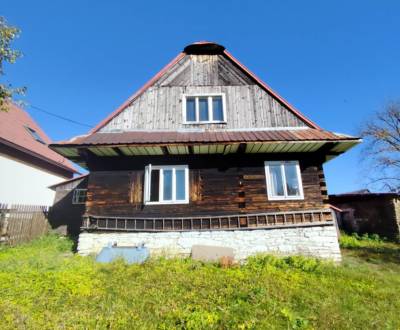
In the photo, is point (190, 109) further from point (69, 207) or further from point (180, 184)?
point (69, 207)

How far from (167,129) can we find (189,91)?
229 centimetres

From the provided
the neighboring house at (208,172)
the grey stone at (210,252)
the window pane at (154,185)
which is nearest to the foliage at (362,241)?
the neighboring house at (208,172)

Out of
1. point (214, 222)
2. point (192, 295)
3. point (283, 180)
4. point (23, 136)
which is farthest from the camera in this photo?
point (23, 136)

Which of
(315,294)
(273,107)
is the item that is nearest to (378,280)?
(315,294)

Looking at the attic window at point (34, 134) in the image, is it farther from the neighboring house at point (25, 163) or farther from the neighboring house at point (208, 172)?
the neighboring house at point (208, 172)

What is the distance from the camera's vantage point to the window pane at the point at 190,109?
11420 mm

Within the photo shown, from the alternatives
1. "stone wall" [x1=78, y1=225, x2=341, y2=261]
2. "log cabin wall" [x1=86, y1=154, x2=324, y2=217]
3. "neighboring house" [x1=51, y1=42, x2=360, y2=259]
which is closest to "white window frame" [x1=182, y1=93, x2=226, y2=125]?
"neighboring house" [x1=51, y1=42, x2=360, y2=259]

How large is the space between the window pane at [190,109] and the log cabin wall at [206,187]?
211 centimetres

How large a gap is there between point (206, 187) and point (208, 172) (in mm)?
654

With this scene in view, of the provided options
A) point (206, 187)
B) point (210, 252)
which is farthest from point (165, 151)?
point (210, 252)

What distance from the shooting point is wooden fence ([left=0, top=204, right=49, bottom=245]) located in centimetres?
1086

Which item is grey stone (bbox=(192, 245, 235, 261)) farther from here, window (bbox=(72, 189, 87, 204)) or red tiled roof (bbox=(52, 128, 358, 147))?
window (bbox=(72, 189, 87, 204))

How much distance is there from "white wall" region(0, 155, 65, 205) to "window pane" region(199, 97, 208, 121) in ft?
40.2

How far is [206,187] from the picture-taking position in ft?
33.7
